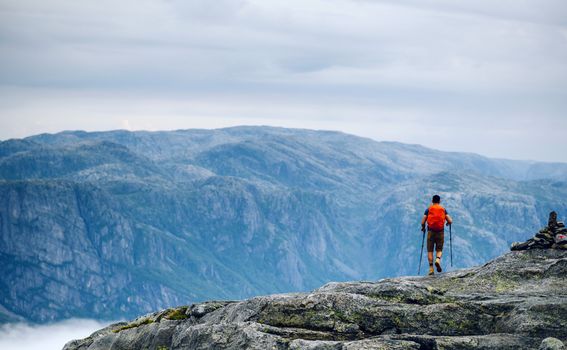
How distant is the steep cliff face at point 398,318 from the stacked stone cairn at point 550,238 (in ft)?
6.05

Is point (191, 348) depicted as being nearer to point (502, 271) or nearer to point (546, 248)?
point (502, 271)

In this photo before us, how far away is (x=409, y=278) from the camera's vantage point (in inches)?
2106

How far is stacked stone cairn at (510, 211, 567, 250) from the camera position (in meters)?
51.8

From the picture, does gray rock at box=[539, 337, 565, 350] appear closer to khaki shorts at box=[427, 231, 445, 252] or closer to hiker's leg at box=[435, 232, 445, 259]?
hiker's leg at box=[435, 232, 445, 259]

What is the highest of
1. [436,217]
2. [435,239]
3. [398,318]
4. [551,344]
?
[436,217]

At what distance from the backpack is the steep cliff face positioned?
498cm

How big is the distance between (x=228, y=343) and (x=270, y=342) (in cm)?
268

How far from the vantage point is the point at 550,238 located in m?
52.4

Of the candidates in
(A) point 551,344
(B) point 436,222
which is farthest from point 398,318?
(B) point 436,222

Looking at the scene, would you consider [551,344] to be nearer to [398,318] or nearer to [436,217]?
[398,318]

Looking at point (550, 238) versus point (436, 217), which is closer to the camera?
point (550, 238)

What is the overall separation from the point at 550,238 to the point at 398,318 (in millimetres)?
16779

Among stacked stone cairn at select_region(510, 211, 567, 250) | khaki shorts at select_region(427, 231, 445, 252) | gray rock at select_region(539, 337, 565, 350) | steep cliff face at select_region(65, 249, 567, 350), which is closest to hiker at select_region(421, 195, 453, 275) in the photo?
khaki shorts at select_region(427, 231, 445, 252)

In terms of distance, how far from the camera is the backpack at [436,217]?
5378cm
